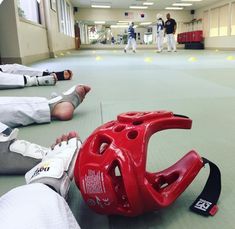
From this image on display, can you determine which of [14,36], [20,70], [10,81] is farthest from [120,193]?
[14,36]

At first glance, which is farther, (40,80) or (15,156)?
(40,80)

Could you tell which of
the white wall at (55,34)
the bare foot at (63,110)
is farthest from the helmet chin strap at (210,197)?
the white wall at (55,34)

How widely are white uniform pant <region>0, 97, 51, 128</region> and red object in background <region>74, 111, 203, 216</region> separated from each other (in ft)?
2.63

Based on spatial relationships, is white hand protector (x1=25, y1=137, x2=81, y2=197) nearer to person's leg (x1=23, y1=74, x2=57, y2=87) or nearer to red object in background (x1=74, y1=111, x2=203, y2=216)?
red object in background (x1=74, y1=111, x2=203, y2=216)

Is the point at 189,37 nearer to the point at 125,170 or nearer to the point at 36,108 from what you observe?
the point at 36,108

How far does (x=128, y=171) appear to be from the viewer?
54 cm

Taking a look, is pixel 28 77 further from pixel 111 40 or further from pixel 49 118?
pixel 111 40

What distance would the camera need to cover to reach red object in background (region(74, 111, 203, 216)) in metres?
0.56

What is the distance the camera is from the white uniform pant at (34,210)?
1.38ft

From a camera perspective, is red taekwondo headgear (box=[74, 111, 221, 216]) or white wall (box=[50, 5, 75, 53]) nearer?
red taekwondo headgear (box=[74, 111, 221, 216])

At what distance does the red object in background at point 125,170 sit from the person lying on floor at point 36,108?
80cm

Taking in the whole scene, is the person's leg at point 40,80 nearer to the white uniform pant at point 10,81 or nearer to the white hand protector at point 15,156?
the white uniform pant at point 10,81

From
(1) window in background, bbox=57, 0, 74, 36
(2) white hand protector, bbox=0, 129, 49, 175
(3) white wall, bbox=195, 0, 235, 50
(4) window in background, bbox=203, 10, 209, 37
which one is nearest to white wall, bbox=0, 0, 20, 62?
(2) white hand protector, bbox=0, 129, 49, 175

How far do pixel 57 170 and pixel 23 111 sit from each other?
0.79 meters
